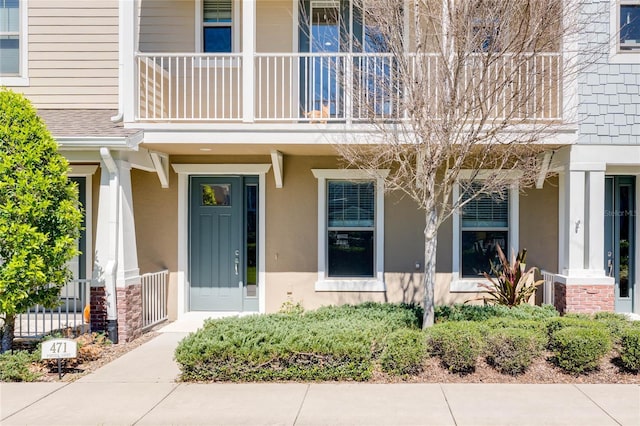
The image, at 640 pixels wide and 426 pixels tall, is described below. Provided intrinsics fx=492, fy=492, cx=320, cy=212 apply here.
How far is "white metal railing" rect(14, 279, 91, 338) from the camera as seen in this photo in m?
7.78

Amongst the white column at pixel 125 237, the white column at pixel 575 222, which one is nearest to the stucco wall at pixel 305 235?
the white column at pixel 575 222

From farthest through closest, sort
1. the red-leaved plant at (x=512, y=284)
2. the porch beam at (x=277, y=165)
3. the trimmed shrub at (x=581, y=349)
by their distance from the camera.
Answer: the porch beam at (x=277, y=165), the red-leaved plant at (x=512, y=284), the trimmed shrub at (x=581, y=349)

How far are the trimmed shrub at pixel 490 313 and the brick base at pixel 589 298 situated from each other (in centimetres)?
31

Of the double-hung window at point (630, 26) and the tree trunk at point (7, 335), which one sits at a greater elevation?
the double-hung window at point (630, 26)

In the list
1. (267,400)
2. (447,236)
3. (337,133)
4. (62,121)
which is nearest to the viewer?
(267,400)

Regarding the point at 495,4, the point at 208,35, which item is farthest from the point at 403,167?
the point at 208,35

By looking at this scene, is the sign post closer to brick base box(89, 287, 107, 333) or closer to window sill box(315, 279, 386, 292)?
brick base box(89, 287, 107, 333)

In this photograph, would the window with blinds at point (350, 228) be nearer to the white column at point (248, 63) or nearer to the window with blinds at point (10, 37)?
the white column at point (248, 63)

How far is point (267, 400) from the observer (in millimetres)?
5344

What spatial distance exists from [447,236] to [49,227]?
665 centimetres

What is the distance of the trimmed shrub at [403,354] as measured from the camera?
595 centimetres

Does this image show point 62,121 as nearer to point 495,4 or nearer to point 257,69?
point 257,69

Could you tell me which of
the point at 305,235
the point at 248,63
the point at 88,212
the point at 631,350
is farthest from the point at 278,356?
the point at 88,212

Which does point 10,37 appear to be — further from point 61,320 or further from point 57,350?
point 57,350
